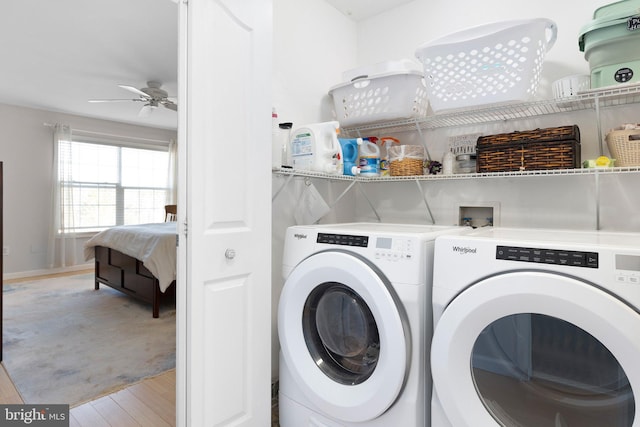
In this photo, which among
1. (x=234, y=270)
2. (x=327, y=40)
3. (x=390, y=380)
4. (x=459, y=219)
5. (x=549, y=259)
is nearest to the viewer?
(x=549, y=259)

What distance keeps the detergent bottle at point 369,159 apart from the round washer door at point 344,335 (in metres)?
0.81

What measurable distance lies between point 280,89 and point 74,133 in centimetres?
398

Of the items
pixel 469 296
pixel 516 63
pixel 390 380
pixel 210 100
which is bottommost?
pixel 390 380

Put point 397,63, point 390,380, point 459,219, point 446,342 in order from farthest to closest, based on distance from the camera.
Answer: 1. point 459,219
2. point 397,63
3. point 390,380
4. point 446,342

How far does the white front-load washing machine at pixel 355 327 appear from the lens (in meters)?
1.25

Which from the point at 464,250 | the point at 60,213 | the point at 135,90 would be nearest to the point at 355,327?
the point at 464,250

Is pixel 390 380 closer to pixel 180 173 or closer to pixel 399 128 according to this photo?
pixel 180 173

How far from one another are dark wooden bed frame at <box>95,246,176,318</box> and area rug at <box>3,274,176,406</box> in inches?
3.2

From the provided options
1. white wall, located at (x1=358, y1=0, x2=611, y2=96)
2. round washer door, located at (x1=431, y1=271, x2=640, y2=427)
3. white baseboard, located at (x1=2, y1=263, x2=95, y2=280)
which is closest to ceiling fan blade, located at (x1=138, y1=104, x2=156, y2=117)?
white wall, located at (x1=358, y1=0, x2=611, y2=96)

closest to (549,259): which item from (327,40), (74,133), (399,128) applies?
(399,128)

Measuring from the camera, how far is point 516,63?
1.53m

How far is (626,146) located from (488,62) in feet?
2.16

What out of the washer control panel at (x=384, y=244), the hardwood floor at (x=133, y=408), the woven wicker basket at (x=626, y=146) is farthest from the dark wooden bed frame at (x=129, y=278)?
the woven wicker basket at (x=626, y=146)

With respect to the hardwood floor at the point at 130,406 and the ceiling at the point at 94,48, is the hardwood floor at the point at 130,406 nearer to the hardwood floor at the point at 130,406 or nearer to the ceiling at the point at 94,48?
the hardwood floor at the point at 130,406
